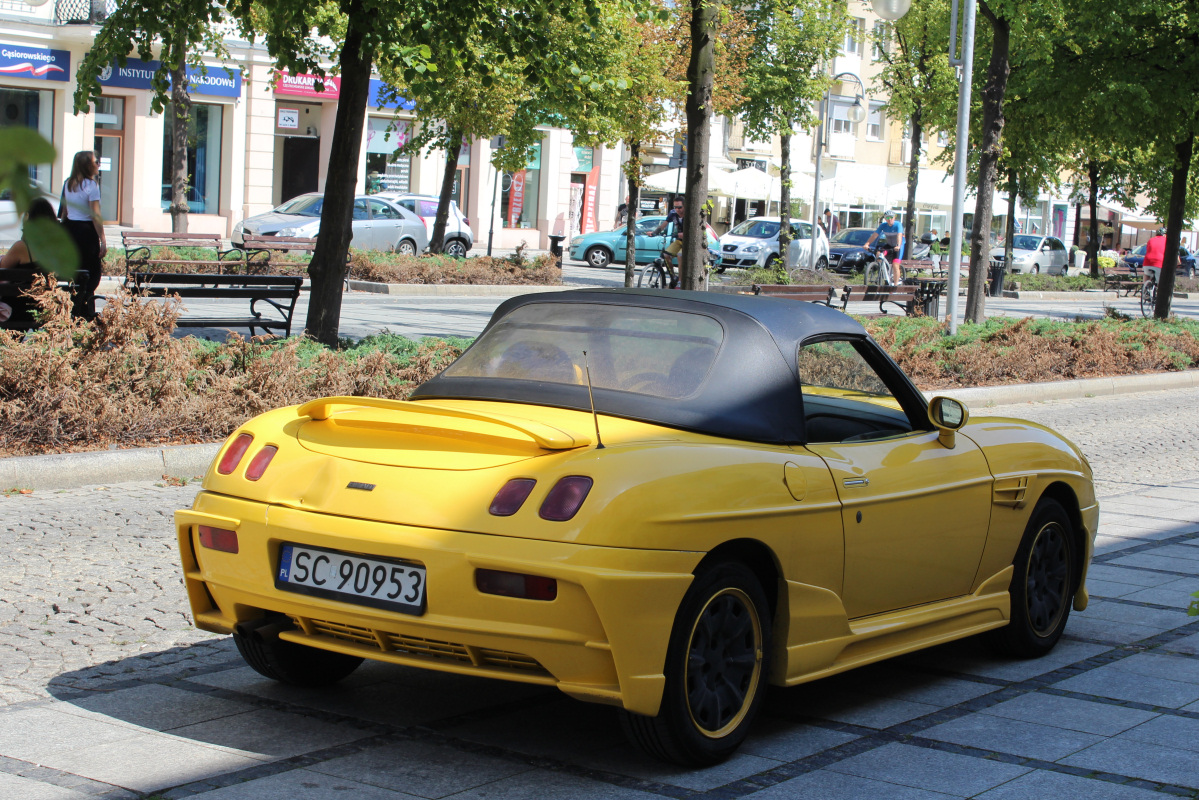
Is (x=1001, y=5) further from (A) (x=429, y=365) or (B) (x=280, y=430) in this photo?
(B) (x=280, y=430)

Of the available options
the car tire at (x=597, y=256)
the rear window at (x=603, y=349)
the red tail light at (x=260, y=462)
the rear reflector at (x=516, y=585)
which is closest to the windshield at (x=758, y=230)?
the car tire at (x=597, y=256)

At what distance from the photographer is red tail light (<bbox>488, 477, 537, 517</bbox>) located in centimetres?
368

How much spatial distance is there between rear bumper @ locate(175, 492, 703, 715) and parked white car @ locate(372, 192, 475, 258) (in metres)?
28.8

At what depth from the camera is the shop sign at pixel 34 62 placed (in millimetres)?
33562

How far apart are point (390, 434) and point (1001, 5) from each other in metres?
16.8

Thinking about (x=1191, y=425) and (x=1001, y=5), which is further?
(x=1001, y=5)

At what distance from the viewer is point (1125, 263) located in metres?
53.8

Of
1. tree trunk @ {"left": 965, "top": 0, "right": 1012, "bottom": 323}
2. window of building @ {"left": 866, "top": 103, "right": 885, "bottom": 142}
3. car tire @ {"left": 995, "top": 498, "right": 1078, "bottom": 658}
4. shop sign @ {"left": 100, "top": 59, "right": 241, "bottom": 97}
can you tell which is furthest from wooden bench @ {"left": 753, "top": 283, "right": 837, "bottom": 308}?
window of building @ {"left": 866, "top": 103, "right": 885, "bottom": 142}

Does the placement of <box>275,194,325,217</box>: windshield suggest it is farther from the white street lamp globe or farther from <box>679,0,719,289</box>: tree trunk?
<box>679,0,719,289</box>: tree trunk

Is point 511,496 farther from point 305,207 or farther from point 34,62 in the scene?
point 34,62

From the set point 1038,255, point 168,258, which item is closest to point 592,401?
point 168,258

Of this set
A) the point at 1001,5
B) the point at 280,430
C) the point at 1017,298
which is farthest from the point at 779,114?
the point at 280,430

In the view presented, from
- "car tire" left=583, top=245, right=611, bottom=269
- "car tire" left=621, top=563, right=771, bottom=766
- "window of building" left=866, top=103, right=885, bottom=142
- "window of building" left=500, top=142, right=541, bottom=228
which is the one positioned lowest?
"car tire" left=621, top=563, right=771, bottom=766

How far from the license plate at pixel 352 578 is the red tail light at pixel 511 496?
27 centimetres
